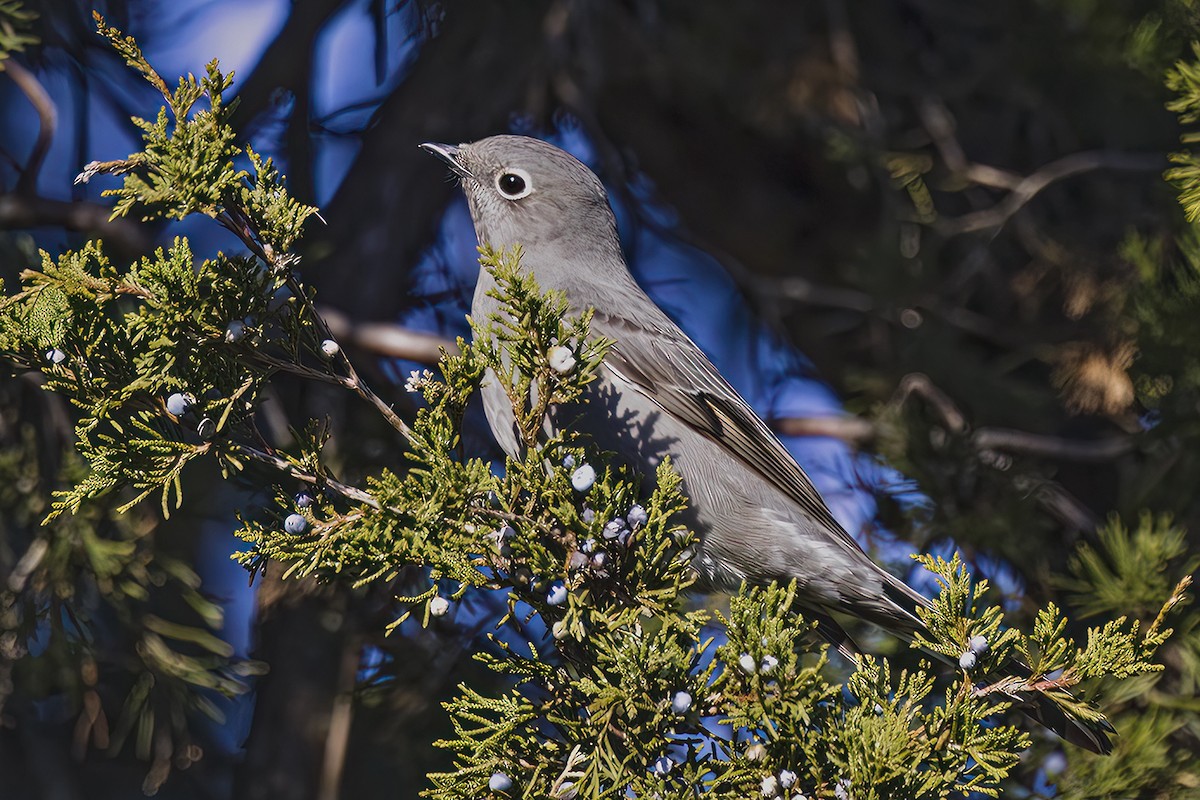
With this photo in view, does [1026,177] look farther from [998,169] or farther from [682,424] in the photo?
[682,424]

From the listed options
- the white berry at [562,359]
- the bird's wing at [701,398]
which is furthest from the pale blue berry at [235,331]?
the bird's wing at [701,398]

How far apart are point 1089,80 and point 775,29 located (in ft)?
5.05

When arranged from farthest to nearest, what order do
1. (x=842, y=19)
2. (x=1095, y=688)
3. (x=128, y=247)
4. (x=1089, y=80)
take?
(x=842, y=19) → (x=1089, y=80) → (x=128, y=247) → (x=1095, y=688)

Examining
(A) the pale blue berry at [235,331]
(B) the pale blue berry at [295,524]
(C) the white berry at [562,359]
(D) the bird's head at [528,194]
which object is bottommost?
(B) the pale blue berry at [295,524]

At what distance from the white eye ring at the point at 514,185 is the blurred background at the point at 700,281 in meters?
0.44

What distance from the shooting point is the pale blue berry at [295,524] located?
2.49 meters

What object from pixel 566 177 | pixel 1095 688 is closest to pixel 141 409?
pixel 566 177

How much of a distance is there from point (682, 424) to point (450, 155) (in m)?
1.39

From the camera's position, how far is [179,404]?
98.7 inches

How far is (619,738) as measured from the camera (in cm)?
253

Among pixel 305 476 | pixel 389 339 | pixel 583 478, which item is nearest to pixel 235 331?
pixel 305 476

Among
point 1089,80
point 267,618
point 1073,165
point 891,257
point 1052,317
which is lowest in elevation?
point 267,618

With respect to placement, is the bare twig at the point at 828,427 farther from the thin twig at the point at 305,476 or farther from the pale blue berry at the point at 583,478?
the thin twig at the point at 305,476

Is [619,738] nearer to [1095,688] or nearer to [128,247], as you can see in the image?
[1095,688]
